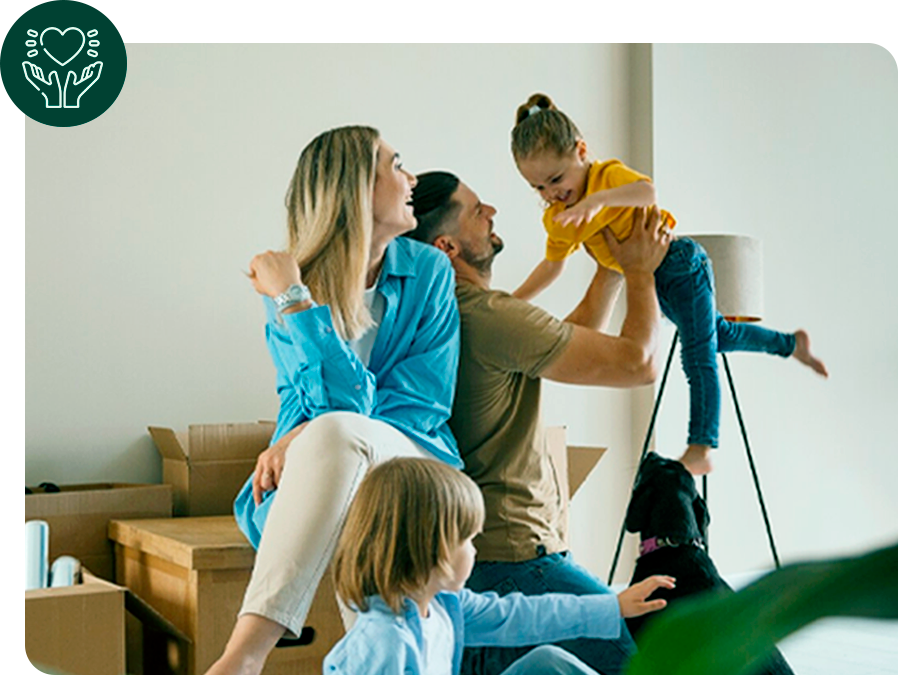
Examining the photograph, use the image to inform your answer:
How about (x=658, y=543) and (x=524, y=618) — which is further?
(x=658, y=543)

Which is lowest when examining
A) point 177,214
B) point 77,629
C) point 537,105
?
point 77,629

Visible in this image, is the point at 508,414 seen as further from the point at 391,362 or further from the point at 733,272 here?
the point at 733,272

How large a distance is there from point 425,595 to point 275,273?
2.05ft

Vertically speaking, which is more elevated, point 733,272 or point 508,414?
point 733,272

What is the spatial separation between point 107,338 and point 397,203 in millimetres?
1364

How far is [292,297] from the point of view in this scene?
5.86 ft

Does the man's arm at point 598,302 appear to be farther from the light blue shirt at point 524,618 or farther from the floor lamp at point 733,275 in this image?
the floor lamp at point 733,275

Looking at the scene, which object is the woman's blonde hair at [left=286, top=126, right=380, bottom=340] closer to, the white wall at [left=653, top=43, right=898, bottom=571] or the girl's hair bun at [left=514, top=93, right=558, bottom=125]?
the girl's hair bun at [left=514, top=93, right=558, bottom=125]

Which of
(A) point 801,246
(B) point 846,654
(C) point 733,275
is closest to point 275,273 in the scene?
(C) point 733,275

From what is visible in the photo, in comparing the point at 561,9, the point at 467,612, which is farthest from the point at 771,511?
the point at 467,612

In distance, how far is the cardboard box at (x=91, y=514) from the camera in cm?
258

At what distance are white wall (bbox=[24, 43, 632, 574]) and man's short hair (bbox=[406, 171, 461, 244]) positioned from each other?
3.68 feet

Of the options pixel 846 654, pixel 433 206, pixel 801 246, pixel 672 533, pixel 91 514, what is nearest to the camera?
pixel 672 533

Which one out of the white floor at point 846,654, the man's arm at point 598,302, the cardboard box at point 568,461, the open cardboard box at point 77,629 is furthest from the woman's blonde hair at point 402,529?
the white floor at point 846,654
